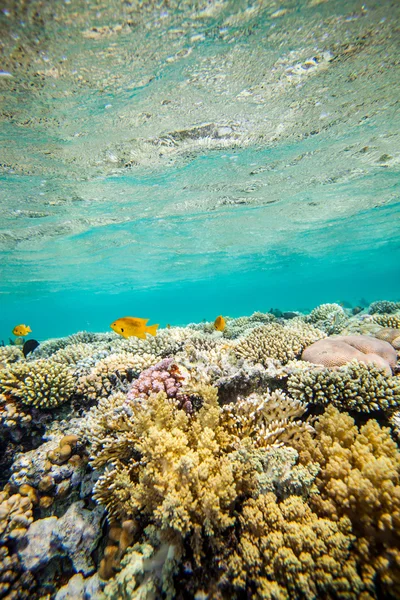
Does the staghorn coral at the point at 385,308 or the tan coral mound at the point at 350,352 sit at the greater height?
the staghorn coral at the point at 385,308

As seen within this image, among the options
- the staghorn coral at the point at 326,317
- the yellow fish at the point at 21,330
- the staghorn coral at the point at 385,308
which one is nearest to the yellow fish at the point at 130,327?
the yellow fish at the point at 21,330

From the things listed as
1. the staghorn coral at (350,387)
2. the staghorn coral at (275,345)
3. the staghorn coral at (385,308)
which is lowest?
the staghorn coral at (350,387)

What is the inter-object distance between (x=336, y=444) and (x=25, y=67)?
1062 centimetres

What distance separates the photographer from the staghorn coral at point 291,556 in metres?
2.12

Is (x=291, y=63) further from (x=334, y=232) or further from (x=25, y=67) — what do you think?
(x=334, y=232)

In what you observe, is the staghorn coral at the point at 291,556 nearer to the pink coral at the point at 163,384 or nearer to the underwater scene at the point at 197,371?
the underwater scene at the point at 197,371

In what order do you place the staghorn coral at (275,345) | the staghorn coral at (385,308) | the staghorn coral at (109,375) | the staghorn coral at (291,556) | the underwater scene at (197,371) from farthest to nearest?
the staghorn coral at (385,308), the staghorn coral at (275,345), the staghorn coral at (109,375), the underwater scene at (197,371), the staghorn coral at (291,556)

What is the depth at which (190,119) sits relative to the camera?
1014 cm

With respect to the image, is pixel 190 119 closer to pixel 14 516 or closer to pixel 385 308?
pixel 14 516

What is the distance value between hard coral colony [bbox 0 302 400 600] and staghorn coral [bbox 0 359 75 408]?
1.1 inches

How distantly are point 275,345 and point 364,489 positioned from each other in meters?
3.42

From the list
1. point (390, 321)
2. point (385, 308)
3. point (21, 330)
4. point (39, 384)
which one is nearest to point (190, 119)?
point (21, 330)

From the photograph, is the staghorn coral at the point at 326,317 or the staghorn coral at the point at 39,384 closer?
the staghorn coral at the point at 39,384

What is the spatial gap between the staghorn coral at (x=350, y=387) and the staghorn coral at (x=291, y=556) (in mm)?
1841
